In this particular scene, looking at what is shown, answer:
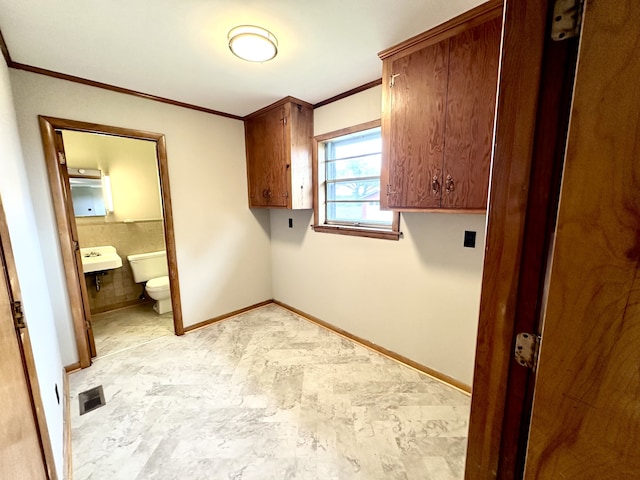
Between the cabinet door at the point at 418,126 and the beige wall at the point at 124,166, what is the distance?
111 inches

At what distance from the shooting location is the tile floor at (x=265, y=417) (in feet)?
4.49

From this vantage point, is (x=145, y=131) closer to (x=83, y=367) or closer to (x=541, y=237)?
(x=83, y=367)

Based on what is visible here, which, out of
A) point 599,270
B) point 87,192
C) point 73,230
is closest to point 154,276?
point 87,192

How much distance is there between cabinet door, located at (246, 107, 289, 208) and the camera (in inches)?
103

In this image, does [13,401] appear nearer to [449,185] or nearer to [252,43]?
[252,43]

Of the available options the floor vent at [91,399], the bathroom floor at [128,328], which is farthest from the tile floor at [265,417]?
the bathroom floor at [128,328]

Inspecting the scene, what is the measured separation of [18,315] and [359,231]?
2093 millimetres

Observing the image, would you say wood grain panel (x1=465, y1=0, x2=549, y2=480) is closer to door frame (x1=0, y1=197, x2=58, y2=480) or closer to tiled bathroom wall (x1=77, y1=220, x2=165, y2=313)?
door frame (x1=0, y1=197, x2=58, y2=480)

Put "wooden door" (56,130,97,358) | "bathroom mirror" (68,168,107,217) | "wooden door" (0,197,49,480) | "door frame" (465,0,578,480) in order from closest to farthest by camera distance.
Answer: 1. "door frame" (465,0,578,480)
2. "wooden door" (0,197,49,480)
3. "wooden door" (56,130,97,358)
4. "bathroom mirror" (68,168,107,217)

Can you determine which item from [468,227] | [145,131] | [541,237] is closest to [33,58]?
[145,131]

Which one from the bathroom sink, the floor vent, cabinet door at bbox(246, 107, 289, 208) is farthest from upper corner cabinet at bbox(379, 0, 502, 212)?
the bathroom sink

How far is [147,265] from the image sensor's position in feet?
11.2

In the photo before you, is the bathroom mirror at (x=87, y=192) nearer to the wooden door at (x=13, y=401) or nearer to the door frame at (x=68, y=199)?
the door frame at (x=68, y=199)

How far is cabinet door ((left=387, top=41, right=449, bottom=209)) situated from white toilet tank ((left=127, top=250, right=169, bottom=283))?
300cm
